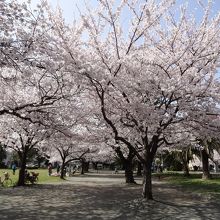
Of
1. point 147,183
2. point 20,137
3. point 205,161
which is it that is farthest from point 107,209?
point 205,161

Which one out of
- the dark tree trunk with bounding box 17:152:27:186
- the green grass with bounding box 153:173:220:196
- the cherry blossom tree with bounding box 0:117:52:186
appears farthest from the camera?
the dark tree trunk with bounding box 17:152:27:186

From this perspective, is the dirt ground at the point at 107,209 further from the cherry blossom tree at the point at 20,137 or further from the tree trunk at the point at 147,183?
the cherry blossom tree at the point at 20,137

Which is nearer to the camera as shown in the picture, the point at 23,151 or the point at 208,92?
the point at 208,92

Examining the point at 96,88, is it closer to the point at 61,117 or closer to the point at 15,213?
the point at 61,117

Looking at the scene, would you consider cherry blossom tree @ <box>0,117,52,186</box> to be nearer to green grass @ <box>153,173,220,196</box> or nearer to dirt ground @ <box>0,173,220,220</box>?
dirt ground @ <box>0,173,220,220</box>

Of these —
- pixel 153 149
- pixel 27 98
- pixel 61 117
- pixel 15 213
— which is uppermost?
pixel 27 98

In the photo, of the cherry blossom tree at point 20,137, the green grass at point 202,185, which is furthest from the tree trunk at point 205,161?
the cherry blossom tree at point 20,137

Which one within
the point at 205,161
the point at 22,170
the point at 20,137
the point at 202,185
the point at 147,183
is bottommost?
the point at 147,183

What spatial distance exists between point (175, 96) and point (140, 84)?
72.9 inches

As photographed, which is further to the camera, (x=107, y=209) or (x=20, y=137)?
(x=20, y=137)

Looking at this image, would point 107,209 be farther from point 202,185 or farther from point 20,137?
point 202,185

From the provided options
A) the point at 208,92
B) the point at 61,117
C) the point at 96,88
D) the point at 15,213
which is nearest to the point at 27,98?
the point at 61,117

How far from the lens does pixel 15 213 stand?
1313 cm

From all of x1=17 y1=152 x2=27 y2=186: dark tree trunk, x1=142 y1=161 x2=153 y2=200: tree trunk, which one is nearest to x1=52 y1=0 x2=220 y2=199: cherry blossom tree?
x1=142 y1=161 x2=153 y2=200: tree trunk
